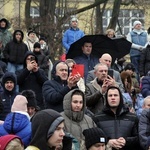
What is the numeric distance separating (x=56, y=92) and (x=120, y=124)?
122cm

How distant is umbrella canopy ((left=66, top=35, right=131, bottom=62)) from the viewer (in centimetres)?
1267

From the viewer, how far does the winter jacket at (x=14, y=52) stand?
15.3m

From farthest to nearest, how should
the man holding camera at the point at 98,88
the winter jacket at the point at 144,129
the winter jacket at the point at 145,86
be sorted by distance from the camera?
the winter jacket at the point at 145,86 < the man holding camera at the point at 98,88 < the winter jacket at the point at 144,129

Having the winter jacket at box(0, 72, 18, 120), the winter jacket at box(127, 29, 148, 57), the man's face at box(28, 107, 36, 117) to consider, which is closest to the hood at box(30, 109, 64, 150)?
the man's face at box(28, 107, 36, 117)

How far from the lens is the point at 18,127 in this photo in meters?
7.56

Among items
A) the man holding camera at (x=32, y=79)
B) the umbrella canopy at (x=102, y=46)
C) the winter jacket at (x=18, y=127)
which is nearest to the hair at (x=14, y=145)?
the winter jacket at (x=18, y=127)

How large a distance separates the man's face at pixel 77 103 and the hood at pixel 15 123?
1.33m

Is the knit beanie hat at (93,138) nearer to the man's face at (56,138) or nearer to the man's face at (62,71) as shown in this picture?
the man's face at (56,138)

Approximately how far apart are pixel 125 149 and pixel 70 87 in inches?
48.1

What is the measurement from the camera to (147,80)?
40.0ft

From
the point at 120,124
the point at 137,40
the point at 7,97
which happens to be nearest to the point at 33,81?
the point at 7,97

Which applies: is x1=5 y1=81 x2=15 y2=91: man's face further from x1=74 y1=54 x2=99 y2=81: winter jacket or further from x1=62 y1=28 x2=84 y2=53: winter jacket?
x1=62 y1=28 x2=84 y2=53: winter jacket

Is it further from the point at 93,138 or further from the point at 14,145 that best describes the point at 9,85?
the point at 14,145

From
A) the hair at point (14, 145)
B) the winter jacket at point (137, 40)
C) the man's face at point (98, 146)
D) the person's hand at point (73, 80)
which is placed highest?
the winter jacket at point (137, 40)
